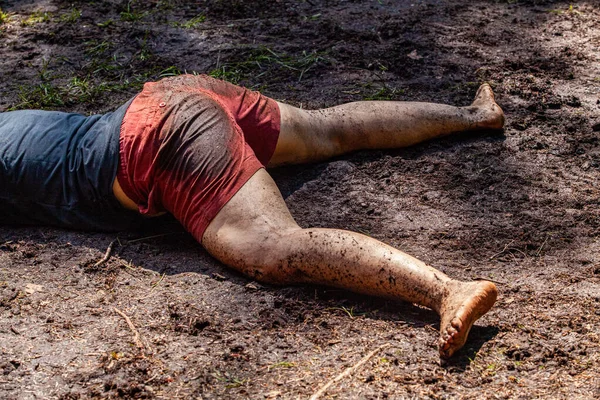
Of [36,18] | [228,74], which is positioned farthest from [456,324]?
[36,18]

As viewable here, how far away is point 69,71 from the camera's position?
17.6 ft

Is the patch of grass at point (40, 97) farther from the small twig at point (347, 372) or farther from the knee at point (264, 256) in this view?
the small twig at point (347, 372)

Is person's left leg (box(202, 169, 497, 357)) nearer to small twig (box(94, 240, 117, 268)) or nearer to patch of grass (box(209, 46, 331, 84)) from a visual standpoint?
small twig (box(94, 240, 117, 268))

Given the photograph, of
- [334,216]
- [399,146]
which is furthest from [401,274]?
[399,146]

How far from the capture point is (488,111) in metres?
4.37

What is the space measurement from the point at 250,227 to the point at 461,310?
0.94 m

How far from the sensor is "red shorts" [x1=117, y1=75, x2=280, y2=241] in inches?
132

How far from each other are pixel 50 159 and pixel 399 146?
1.76 metres

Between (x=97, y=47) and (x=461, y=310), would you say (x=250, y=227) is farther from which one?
(x=97, y=47)

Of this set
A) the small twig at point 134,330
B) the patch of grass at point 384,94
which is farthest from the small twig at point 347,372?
the patch of grass at point 384,94

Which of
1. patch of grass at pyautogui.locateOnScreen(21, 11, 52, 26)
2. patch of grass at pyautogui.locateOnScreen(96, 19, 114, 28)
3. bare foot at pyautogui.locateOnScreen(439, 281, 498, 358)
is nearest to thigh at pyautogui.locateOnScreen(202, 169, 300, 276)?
bare foot at pyautogui.locateOnScreen(439, 281, 498, 358)

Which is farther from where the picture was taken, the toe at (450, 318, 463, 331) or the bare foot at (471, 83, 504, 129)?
the bare foot at (471, 83, 504, 129)

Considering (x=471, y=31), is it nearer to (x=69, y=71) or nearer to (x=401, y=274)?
(x=69, y=71)

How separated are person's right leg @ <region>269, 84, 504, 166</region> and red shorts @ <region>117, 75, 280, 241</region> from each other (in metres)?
0.46
